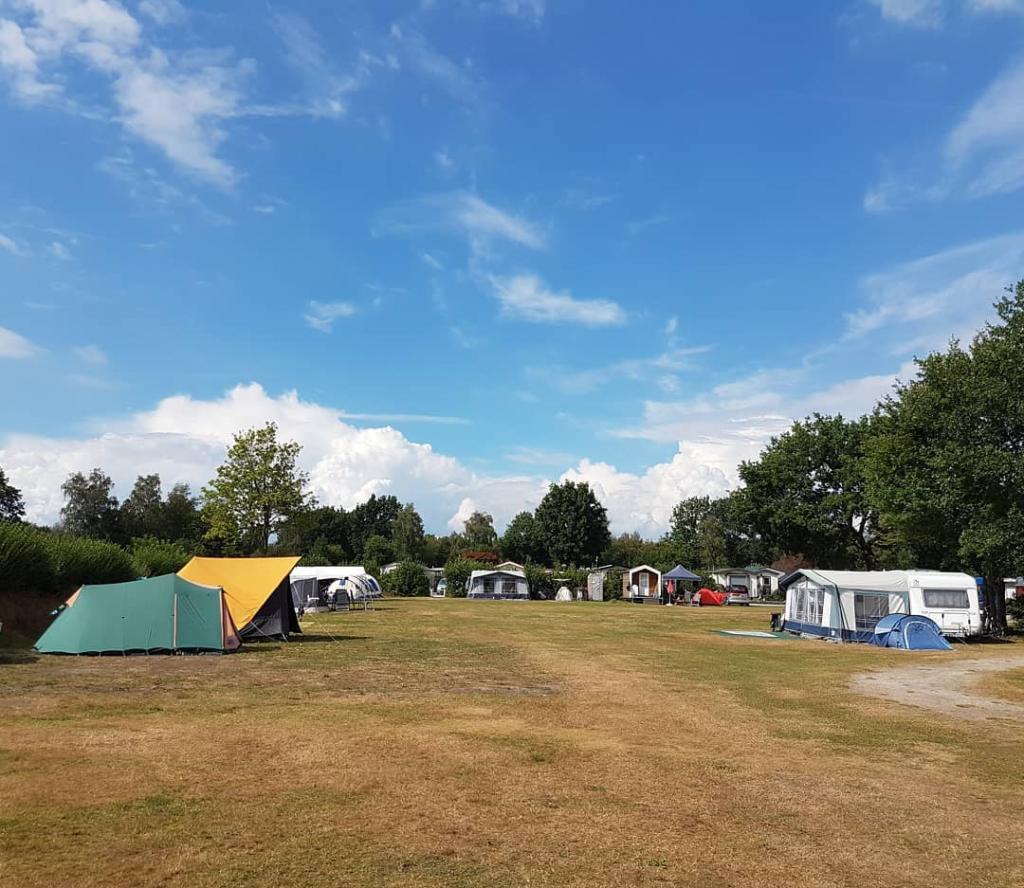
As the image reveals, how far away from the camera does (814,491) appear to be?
6262 cm

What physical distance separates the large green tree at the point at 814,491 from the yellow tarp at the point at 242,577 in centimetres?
4438

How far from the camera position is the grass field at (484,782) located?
6684 mm

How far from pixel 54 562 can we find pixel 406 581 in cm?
4519

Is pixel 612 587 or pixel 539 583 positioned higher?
pixel 539 583

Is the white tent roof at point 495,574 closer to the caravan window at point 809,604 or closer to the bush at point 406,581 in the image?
the bush at point 406,581

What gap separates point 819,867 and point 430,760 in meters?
4.92

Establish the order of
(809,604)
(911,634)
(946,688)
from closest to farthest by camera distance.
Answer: (946,688) → (911,634) → (809,604)

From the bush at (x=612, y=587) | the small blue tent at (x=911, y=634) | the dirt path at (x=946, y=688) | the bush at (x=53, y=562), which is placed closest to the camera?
the dirt path at (x=946, y=688)

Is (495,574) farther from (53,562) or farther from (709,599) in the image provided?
(53,562)

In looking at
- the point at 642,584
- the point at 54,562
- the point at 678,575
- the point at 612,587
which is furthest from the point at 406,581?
the point at 54,562

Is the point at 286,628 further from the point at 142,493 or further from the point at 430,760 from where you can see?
the point at 142,493

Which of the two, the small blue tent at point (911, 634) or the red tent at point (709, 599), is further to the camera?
the red tent at point (709, 599)

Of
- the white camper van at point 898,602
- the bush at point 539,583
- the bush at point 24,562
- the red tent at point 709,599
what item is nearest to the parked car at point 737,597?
the red tent at point 709,599

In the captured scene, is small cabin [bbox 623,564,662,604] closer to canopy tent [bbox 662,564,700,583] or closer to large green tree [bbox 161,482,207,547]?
canopy tent [bbox 662,564,700,583]
